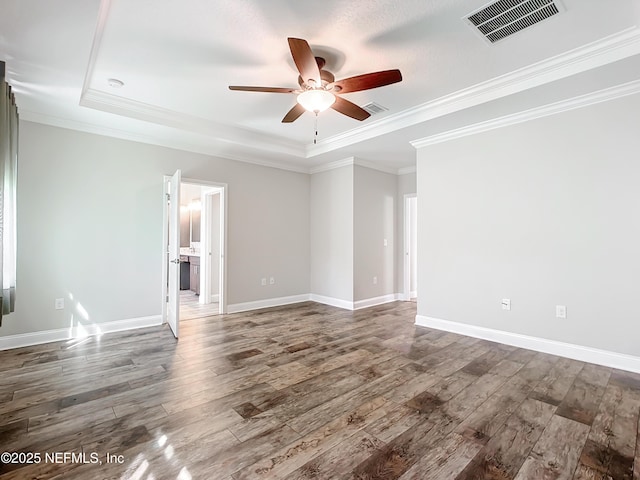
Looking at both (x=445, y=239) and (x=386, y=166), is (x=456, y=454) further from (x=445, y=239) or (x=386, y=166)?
(x=386, y=166)

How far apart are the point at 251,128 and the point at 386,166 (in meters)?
2.70

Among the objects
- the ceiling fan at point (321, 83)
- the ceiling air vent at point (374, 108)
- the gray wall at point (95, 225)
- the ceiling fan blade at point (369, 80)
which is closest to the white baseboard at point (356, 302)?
the gray wall at point (95, 225)

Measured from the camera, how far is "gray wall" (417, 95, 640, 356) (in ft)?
10.1

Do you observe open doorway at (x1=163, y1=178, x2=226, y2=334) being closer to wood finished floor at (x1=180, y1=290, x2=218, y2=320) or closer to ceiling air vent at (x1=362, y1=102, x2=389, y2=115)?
wood finished floor at (x1=180, y1=290, x2=218, y2=320)

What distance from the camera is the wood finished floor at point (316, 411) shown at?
174 centimetres

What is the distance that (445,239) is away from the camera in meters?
4.39

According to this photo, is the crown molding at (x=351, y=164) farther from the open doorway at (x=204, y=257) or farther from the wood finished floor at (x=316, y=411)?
the wood finished floor at (x=316, y=411)

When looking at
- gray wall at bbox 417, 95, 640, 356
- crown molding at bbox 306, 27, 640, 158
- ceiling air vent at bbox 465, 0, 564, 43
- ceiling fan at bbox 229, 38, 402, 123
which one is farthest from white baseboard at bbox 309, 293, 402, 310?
ceiling air vent at bbox 465, 0, 564, 43

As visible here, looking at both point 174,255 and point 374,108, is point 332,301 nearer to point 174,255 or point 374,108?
point 174,255

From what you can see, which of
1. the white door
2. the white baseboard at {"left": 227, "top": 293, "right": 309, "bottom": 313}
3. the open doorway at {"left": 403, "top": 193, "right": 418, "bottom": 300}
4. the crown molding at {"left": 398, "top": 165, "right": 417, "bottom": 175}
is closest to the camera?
the white door

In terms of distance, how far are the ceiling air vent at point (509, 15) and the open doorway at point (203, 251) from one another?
359 cm

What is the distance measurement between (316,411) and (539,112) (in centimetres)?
377

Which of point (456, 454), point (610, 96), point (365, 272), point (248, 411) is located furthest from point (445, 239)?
point (248, 411)

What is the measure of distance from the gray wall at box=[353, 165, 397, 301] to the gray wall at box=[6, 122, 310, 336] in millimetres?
1981
